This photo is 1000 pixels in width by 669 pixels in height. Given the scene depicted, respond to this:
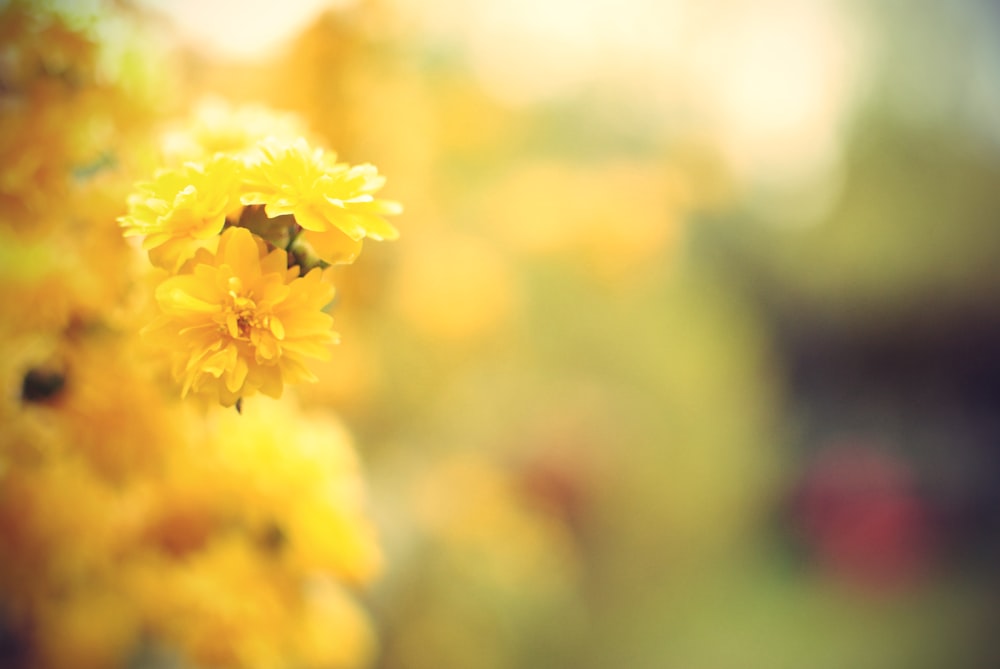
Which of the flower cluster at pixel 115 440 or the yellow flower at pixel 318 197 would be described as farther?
the flower cluster at pixel 115 440

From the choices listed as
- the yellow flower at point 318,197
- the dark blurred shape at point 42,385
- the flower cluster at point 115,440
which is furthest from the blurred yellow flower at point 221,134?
the dark blurred shape at point 42,385

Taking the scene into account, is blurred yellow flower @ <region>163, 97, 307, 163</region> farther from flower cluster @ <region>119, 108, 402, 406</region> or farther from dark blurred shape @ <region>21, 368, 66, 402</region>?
dark blurred shape @ <region>21, 368, 66, 402</region>

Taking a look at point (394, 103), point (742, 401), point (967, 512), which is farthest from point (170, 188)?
point (967, 512)

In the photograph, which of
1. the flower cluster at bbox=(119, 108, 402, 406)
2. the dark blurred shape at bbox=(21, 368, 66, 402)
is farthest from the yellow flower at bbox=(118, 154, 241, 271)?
the dark blurred shape at bbox=(21, 368, 66, 402)

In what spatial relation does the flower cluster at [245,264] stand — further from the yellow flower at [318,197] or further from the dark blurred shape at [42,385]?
the dark blurred shape at [42,385]

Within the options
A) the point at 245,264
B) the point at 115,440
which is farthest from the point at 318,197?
the point at 115,440

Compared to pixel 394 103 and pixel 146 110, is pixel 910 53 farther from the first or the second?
pixel 146 110
